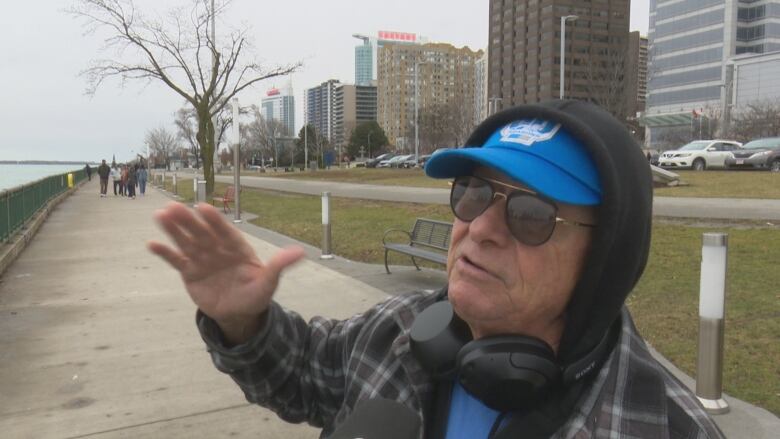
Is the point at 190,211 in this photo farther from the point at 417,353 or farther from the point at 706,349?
the point at 706,349

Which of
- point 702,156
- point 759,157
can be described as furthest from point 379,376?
point 702,156

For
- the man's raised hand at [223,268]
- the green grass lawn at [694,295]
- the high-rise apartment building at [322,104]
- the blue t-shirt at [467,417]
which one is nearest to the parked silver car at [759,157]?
the green grass lawn at [694,295]

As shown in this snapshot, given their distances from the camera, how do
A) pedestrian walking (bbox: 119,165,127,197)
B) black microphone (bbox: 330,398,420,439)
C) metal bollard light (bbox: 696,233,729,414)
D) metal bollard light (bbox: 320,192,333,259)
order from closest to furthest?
black microphone (bbox: 330,398,420,439)
metal bollard light (bbox: 696,233,729,414)
metal bollard light (bbox: 320,192,333,259)
pedestrian walking (bbox: 119,165,127,197)

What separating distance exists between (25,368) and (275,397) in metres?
3.94

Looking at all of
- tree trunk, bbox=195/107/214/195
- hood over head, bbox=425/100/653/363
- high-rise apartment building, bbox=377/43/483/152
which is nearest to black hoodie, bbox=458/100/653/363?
hood over head, bbox=425/100/653/363

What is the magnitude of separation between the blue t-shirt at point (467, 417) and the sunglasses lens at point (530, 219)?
0.35 m

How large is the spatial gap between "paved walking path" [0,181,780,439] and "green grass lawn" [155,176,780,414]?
65cm

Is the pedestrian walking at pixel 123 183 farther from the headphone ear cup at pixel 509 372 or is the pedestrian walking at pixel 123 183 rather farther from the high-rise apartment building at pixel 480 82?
the high-rise apartment building at pixel 480 82

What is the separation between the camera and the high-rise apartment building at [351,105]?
115m

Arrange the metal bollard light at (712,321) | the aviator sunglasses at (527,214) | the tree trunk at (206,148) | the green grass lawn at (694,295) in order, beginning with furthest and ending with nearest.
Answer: the tree trunk at (206,148) → the green grass lawn at (694,295) → the metal bollard light at (712,321) → the aviator sunglasses at (527,214)

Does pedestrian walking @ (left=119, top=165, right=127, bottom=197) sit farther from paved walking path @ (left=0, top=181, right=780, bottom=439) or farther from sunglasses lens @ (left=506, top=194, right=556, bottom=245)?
sunglasses lens @ (left=506, top=194, right=556, bottom=245)

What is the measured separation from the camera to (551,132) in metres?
1.26

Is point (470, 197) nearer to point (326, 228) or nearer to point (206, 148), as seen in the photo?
point (326, 228)

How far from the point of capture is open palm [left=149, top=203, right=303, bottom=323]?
136 centimetres
